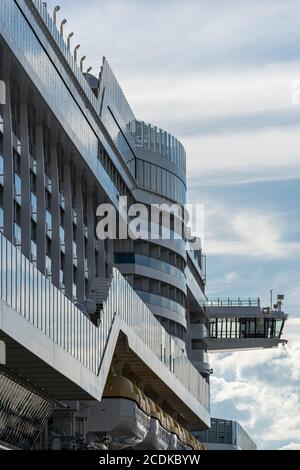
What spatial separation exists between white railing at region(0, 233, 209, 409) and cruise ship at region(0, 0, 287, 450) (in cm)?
9

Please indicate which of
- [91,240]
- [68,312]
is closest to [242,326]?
[91,240]

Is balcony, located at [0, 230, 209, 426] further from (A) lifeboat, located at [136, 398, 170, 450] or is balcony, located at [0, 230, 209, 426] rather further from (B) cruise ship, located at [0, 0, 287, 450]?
(A) lifeboat, located at [136, 398, 170, 450]

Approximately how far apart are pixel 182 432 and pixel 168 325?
14.9m

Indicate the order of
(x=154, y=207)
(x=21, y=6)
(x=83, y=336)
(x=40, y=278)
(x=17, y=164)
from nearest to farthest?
(x=40, y=278), (x=83, y=336), (x=21, y=6), (x=17, y=164), (x=154, y=207)

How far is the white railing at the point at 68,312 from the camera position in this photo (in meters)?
55.4

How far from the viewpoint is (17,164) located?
82438mm

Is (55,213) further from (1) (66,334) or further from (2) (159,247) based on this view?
(2) (159,247)

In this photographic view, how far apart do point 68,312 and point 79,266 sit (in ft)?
103

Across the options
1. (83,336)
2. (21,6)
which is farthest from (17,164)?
(83,336)

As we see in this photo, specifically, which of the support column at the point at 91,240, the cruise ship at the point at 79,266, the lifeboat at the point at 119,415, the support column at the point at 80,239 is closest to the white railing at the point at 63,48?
the cruise ship at the point at 79,266

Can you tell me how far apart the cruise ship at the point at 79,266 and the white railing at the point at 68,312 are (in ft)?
0.30

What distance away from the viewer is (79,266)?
98.7m
